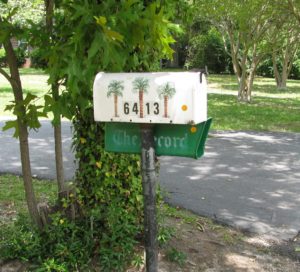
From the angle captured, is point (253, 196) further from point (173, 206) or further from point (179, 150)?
point (179, 150)

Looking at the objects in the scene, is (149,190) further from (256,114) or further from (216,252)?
(256,114)

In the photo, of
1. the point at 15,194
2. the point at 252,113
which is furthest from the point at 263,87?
the point at 15,194

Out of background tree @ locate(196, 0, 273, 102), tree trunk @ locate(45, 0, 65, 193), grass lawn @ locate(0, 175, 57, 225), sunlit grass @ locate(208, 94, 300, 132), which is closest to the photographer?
tree trunk @ locate(45, 0, 65, 193)

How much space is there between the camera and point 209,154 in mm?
8273

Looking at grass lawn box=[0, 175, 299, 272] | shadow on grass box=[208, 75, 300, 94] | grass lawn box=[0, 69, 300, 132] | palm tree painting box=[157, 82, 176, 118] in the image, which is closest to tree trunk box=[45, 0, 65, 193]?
grass lawn box=[0, 175, 299, 272]

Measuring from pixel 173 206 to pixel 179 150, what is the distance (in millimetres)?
3069

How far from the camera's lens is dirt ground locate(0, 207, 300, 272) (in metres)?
3.65

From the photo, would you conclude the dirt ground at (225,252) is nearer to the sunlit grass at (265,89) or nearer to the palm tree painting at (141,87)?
the palm tree painting at (141,87)

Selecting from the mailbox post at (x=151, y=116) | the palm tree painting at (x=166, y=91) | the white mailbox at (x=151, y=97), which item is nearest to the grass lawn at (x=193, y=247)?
the mailbox post at (x=151, y=116)

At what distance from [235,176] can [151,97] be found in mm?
4750

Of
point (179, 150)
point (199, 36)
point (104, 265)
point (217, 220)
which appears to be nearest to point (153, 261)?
point (179, 150)

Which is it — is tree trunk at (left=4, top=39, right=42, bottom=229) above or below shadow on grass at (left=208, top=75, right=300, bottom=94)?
above

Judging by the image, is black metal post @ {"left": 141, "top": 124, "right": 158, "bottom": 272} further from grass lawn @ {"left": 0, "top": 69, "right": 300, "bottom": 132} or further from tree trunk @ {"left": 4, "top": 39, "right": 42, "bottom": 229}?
grass lawn @ {"left": 0, "top": 69, "right": 300, "bottom": 132}

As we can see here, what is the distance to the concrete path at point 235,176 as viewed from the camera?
5102 millimetres
